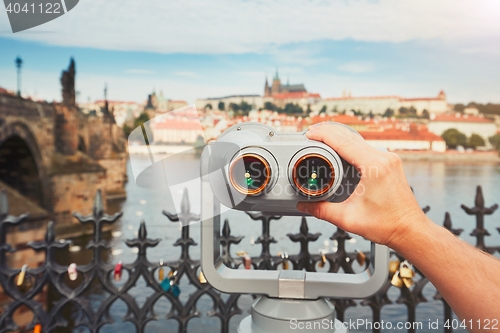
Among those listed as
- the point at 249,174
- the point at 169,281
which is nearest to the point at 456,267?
the point at 249,174

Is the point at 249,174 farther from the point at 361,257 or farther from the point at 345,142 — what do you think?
the point at 361,257

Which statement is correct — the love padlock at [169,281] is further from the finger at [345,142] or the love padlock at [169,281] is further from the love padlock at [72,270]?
the finger at [345,142]

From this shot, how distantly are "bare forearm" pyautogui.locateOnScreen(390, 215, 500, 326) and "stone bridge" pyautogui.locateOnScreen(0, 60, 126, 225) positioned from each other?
1298 cm

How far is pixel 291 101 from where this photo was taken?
2417cm

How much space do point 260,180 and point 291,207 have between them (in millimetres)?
80

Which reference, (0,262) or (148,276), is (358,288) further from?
(0,262)

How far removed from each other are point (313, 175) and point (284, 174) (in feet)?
0.16

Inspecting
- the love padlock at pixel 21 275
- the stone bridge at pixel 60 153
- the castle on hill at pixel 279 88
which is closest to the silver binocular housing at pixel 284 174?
the love padlock at pixel 21 275

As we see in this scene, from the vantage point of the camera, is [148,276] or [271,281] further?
[148,276]

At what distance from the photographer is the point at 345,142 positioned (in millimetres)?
781

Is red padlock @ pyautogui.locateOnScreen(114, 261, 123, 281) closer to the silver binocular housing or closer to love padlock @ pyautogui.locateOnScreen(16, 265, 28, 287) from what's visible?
love padlock @ pyautogui.locateOnScreen(16, 265, 28, 287)

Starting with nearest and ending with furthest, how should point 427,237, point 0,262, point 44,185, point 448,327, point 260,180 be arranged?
1. point 427,237
2. point 260,180
3. point 0,262
4. point 448,327
5. point 44,185

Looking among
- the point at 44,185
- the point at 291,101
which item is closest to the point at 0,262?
the point at 44,185

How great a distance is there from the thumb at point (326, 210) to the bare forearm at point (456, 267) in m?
0.10
